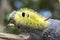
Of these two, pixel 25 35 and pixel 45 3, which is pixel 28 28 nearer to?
pixel 25 35

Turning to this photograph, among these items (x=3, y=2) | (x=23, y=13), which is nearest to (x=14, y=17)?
(x=23, y=13)

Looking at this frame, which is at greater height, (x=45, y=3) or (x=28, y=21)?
(x=28, y=21)

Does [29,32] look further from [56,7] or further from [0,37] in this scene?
[56,7]

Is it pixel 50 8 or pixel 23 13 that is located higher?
pixel 23 13

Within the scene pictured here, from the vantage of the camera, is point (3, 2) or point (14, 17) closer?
point (14, 17)

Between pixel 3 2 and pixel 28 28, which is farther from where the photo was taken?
pixel 3 2

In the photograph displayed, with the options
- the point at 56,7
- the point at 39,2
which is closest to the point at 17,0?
the point at 39,2

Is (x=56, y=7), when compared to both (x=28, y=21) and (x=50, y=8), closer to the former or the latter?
(x=50, y=8)

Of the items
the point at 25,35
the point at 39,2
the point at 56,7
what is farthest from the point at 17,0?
the point at 25,35
